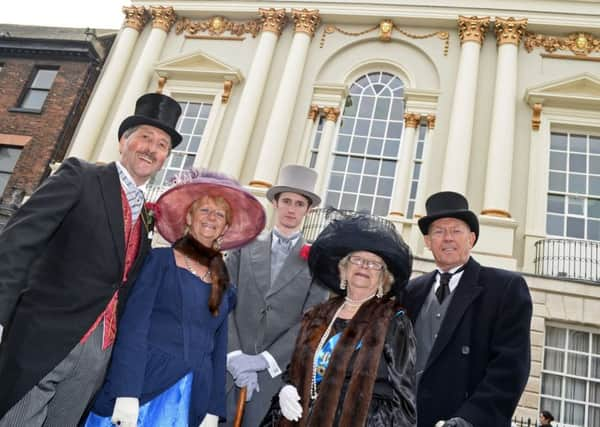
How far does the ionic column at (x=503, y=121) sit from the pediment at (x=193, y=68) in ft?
21.6

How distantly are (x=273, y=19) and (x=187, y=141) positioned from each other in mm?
4158

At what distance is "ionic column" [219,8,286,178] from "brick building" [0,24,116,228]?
18.6ft

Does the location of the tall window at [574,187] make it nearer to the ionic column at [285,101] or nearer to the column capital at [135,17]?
the ionic column at [285,101]

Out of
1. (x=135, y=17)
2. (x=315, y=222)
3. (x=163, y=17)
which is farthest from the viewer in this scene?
(x=135, y=17)

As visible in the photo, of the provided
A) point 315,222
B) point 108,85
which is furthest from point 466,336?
point 108,85

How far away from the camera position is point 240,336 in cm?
310

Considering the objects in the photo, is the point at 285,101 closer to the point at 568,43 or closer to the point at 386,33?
the point at 386,33

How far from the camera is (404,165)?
10.2 m

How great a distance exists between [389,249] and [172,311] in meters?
1.20

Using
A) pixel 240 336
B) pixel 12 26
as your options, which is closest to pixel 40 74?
pixel 12 26

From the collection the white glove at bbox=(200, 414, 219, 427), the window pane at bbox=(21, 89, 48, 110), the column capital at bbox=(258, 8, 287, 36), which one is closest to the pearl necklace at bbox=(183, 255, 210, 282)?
the white glove at bbox=(200, 414, 219, 427)

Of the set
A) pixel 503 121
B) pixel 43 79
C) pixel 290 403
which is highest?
pixel 43 79

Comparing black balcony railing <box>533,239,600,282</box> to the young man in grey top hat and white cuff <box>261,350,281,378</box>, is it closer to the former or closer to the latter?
the young man in grey top hat

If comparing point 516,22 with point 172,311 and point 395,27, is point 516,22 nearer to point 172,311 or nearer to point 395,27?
point 395,27
